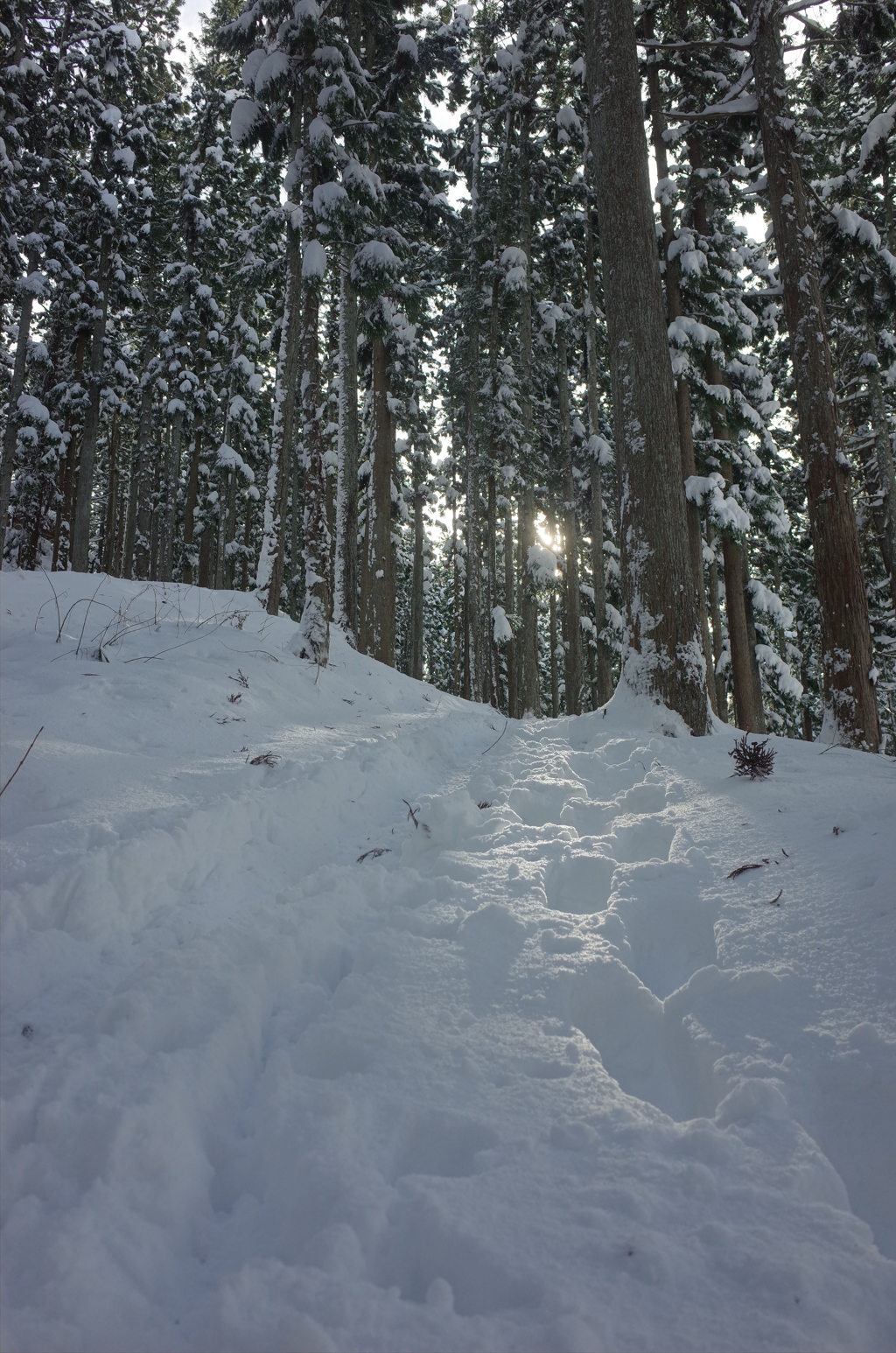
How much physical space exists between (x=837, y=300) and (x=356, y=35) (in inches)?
409

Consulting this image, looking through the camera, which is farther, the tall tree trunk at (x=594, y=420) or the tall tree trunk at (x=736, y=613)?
the tall tree trunk at (x=594, y=420)

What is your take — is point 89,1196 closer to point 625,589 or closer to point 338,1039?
point 338,1039

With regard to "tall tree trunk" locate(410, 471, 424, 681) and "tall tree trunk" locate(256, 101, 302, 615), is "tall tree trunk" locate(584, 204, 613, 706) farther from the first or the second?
"tall tree trunk" locate(256, 101, 302, 615)

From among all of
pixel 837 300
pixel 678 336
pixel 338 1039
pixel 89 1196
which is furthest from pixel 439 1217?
pixel 837 300

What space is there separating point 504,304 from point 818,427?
12545mm

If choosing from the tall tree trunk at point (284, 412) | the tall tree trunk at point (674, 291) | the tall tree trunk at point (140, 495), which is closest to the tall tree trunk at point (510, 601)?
the tall tree trunk at point (674, 291)

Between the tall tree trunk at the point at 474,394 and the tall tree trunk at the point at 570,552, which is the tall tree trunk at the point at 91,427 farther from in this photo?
the tall tree trunk at the point at 570,552

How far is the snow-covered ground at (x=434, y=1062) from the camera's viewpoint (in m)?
1.18

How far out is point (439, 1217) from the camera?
1317 millimetres

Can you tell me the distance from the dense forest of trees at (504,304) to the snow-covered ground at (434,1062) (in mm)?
2999

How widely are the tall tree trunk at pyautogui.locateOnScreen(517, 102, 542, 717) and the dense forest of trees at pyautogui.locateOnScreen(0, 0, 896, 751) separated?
0.37 feet

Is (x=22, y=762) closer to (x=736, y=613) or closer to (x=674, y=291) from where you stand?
(x=736, y=613)

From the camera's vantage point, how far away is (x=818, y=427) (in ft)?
21.1

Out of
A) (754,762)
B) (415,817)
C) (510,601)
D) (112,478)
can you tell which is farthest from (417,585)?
(754,762)
